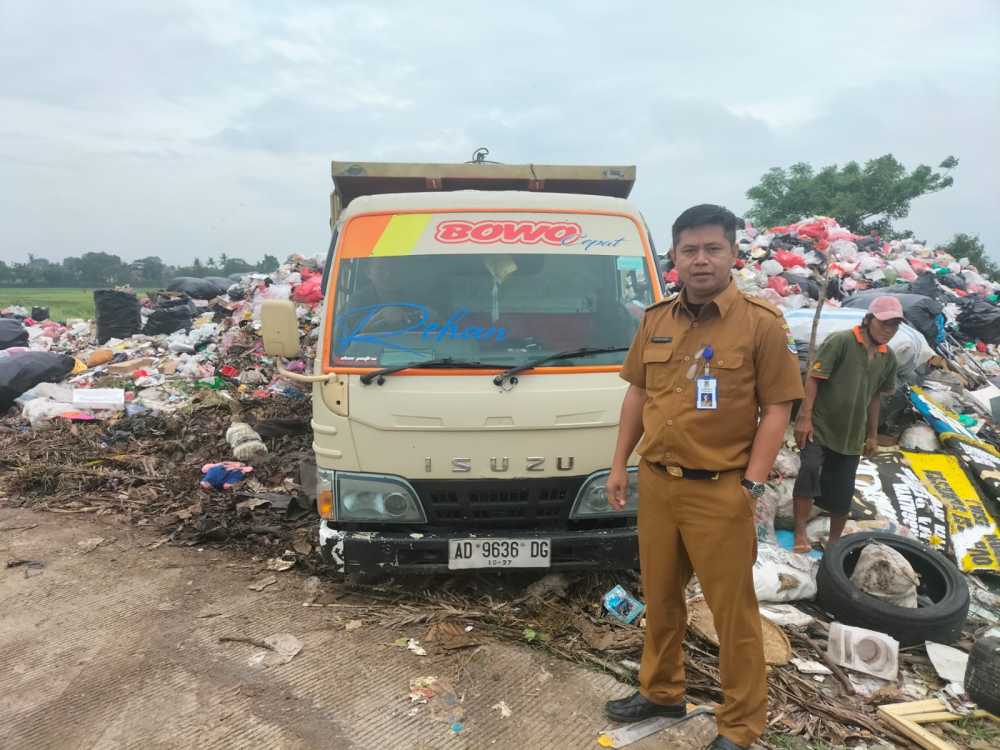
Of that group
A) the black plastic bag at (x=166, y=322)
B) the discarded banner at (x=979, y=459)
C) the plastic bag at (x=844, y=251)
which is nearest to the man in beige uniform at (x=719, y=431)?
the discarded banner at (x=979, y=459)

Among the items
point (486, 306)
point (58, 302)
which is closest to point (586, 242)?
point (486, 306)

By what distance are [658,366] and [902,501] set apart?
3.23 meters

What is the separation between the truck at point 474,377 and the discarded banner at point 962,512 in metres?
2.59

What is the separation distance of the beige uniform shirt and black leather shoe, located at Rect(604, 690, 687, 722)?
1.05 m

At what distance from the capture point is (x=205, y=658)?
9.57 feet

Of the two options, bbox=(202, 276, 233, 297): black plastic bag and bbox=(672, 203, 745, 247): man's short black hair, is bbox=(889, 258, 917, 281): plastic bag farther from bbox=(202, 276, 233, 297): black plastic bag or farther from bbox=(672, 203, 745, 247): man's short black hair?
bbox=(202, 276, 233, 297): black plastic bag

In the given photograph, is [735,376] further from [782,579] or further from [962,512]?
[962,512]

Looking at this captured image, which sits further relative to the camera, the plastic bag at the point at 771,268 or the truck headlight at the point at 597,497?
the plastic bag at the point at 771,268

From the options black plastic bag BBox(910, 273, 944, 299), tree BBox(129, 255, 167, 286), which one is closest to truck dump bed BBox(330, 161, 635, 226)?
black plastic bag BBox(910, 273, 944, 299)

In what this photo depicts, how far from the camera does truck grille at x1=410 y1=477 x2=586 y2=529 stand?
9.53 feet

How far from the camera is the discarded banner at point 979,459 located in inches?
176

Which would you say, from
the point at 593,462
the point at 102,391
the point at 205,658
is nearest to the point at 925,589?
the point at 593,462

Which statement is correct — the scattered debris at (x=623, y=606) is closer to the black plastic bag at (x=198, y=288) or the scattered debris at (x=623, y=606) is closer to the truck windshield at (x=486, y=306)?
the truck windshield at (x=486, y=306)

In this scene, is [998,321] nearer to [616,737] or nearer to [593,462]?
[593,462]
